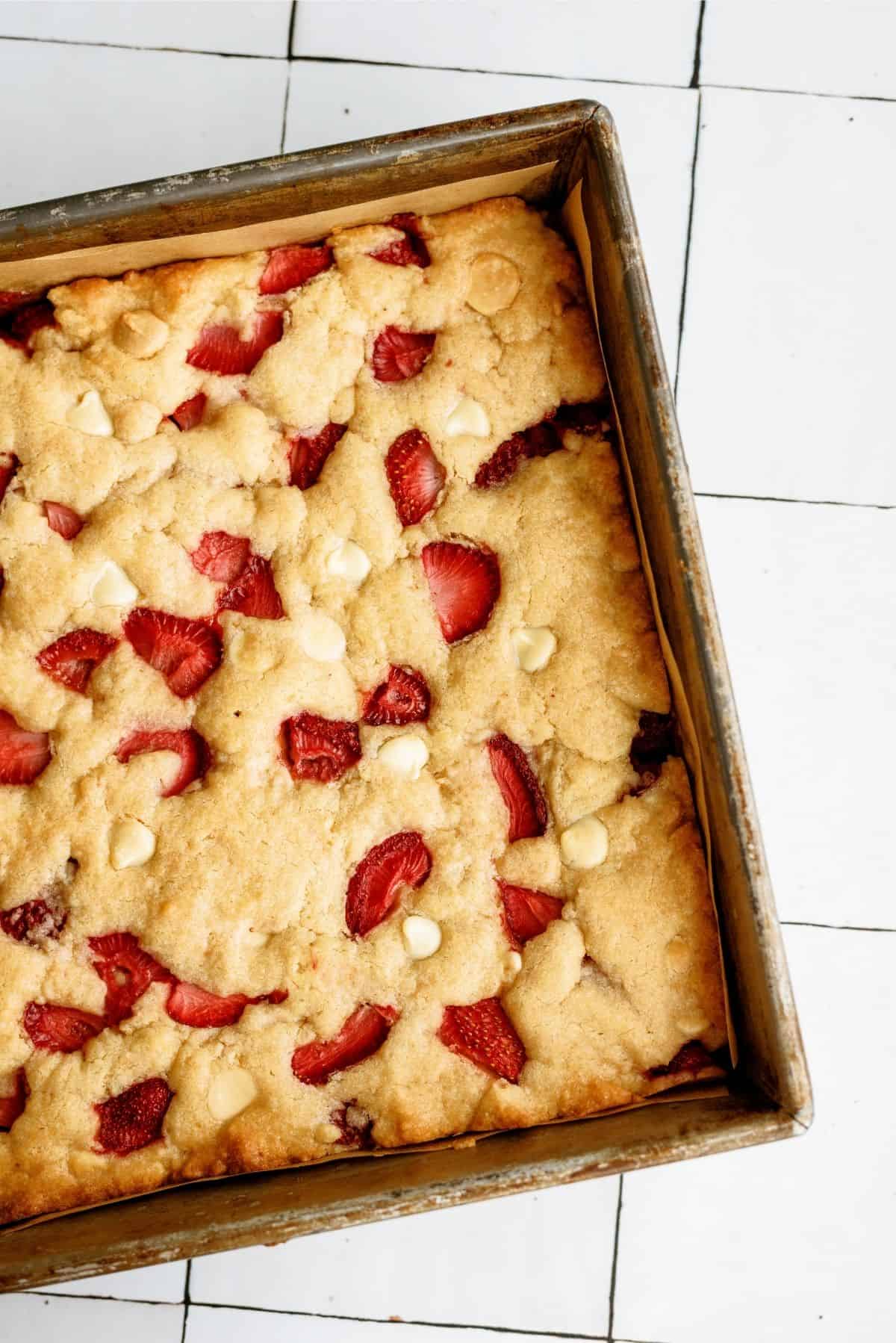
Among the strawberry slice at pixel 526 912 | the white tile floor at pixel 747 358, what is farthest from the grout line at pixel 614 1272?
the strawberry slice at pixel 526 912

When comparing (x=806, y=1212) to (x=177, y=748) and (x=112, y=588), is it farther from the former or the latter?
(x=112, y=588)

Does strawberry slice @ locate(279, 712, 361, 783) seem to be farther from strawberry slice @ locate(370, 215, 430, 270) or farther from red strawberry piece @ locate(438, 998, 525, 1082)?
strawberry slice @ locate(370, 215, 430, 270)

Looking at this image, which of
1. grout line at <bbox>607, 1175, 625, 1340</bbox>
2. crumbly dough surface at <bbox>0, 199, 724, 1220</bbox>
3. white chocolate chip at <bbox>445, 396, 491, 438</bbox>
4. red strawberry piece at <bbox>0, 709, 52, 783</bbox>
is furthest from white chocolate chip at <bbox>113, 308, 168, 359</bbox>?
grout line at <bbox>607, 1175, 625, 1340</bbox>

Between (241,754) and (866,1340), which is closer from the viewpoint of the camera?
(241,754)

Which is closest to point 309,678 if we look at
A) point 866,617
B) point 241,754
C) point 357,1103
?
point 241,754

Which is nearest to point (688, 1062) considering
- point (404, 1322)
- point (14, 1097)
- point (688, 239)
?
point (404, 1322)

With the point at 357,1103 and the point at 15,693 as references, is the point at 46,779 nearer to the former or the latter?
the point at 15,693

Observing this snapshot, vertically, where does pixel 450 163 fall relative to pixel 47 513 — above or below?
above
